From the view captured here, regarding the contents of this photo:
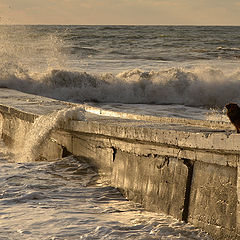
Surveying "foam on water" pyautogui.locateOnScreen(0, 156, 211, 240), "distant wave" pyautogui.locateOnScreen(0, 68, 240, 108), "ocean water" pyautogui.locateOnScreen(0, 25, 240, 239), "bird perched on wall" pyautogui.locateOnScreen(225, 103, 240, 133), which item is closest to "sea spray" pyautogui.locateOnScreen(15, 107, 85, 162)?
"ocean water" pyautogui.locateOnScreen(0, 25, 240, 239)

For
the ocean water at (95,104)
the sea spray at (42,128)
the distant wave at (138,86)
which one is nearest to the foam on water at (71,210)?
the ocean water at (95,104)

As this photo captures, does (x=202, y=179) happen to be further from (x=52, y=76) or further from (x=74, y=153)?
(x=52, y=76)

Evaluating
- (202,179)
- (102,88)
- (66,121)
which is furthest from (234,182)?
(102,88)

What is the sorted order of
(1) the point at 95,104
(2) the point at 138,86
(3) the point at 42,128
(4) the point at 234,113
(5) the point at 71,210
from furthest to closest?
(2) the point at 138,86
(1) the point at 95,104
(3) the point at 42,128
(5) the point at 71,210
(4) the point at 234,113

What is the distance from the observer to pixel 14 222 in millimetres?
Result: 3855

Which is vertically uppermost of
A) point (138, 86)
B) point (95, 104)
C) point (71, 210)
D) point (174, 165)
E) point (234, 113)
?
point (138, 86)

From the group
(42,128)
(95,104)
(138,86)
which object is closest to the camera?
(42,128)

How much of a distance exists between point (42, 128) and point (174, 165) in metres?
2.52

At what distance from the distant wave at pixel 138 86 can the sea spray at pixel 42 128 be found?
7354mm

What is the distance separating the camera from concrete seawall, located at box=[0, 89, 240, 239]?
3465mm

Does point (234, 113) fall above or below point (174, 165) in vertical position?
above

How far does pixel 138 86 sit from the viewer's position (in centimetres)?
1452

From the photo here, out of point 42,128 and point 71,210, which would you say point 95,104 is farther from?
point 71,210

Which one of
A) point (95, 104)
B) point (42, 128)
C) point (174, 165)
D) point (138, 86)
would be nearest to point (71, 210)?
point (174, 165)
